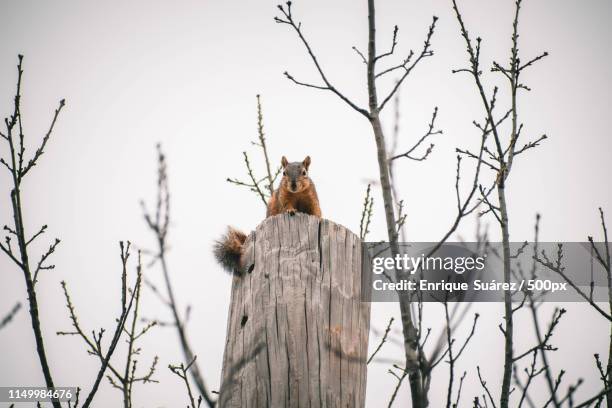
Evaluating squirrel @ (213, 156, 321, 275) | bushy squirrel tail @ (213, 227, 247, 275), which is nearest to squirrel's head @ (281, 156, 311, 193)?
squirrel @ (213, 156, 321, 275)

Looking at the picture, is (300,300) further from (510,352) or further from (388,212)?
(510,352)

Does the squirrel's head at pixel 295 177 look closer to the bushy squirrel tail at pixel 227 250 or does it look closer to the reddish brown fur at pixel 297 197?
the reddish brown fur at pixel 297 197

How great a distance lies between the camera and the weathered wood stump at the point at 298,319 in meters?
2.53

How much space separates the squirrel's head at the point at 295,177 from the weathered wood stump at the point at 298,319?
8.70ft

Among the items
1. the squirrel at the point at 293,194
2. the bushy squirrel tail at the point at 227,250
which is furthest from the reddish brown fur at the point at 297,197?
the bushy squirrel tail at the point at 227,250

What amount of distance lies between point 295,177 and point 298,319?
3259mm

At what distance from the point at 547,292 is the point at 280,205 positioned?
299cm

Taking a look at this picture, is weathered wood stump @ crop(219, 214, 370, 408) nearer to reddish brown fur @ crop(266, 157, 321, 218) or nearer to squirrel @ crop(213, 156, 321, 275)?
squirrel @ crop(213, 156, 321, 275)

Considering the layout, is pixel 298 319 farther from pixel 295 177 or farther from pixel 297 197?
pixel 297 197

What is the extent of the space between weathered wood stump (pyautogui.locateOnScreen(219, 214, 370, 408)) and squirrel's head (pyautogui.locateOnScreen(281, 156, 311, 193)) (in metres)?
2.65

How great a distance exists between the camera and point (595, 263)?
11.4ft

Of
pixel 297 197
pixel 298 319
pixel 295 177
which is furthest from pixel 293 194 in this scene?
pixel 298 319

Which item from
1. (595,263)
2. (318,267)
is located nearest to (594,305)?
(595,263)

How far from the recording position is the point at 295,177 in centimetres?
580
